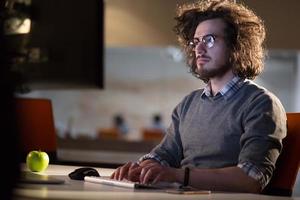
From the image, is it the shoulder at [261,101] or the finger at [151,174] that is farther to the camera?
the shoulder at [261,101]

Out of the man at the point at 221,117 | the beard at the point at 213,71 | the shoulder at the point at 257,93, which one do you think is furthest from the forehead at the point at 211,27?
the shoulder at the point at 257,93

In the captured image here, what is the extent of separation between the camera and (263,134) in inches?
71.1

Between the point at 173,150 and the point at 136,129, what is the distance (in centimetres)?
822

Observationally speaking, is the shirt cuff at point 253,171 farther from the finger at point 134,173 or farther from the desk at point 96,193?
Result: the finger at point 134,173

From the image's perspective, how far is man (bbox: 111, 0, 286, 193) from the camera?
1728 mm

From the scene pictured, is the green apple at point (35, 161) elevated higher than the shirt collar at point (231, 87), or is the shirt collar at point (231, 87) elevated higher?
the shirt collar at point (231, 87)

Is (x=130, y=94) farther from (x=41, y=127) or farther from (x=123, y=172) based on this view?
(x=123, y=172)

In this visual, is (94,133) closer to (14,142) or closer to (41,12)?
(41,12)

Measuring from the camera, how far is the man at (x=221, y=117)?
5.67ft

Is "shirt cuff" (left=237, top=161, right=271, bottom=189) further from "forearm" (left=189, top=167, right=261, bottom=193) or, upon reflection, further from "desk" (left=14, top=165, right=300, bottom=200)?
"desk" (left=14, top=165, right=300, bottom=200)

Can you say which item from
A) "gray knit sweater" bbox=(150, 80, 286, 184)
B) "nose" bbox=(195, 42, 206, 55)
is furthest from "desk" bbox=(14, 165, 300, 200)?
"nose" bbox=(195, 42, 206, 55)

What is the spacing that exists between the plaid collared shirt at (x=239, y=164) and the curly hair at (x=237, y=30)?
8 cm

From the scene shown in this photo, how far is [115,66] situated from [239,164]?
8686 millimetres

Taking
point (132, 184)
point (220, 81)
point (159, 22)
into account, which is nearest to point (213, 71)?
point (220, 81)
